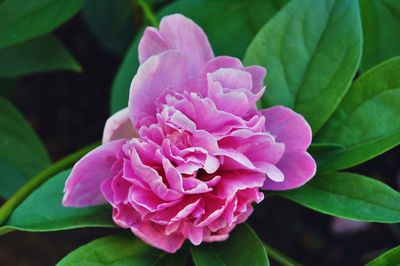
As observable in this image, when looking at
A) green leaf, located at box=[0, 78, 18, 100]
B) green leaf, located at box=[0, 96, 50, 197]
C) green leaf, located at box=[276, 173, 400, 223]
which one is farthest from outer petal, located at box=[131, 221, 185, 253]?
green leaf, located at box=[0, 78, 18, 100]

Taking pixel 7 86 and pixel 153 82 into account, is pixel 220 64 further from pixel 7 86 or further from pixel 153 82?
pixel 7 86

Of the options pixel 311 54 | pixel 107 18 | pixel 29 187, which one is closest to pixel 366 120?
pixel 311 54

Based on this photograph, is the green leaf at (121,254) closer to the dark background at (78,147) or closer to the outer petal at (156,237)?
the outer petal at (156,237)

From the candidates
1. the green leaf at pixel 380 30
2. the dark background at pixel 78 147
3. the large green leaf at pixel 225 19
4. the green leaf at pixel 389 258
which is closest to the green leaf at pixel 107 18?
the dark background at pixel 78 147

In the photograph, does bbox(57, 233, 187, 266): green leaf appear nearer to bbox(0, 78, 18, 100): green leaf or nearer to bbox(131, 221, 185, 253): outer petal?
bbox(131, 221, 185, 253): outer petal

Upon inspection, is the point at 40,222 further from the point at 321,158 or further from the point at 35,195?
the point at 321,158

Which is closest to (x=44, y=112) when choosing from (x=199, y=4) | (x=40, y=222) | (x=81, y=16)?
(x=81, y=16)
